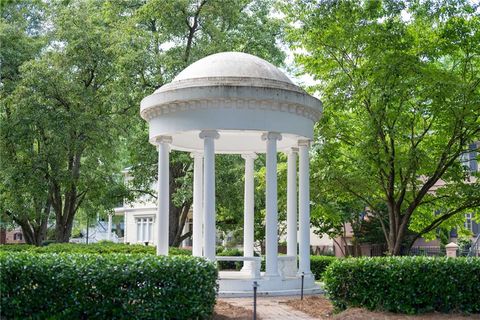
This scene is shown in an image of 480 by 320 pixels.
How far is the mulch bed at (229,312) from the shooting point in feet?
44.3

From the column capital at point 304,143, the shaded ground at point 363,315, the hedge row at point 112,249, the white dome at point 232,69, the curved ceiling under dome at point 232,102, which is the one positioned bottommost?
the shaded ground at point 363,315

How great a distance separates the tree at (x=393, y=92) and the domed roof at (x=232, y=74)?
2.52 metres

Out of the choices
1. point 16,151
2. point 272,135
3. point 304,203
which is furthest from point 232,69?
point 16,151

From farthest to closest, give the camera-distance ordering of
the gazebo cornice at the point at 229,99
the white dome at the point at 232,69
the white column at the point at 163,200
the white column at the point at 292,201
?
the white column at the point at 292,201, the white column at the point at 163,200, the white dome at the point at 232,69, the gazebo cornice at the point at 229,99

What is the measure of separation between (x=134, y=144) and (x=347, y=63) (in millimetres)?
13671

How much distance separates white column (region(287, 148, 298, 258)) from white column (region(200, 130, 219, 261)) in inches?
145

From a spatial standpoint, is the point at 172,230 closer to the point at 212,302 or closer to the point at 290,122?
the point at 290,122

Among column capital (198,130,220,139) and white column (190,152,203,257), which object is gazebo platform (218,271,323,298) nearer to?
white column (190,152,203,257)

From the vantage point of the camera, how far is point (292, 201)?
20.4 m

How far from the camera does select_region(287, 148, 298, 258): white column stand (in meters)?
20.4

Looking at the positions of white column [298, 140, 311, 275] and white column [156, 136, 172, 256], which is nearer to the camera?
white column [156, 136, 172, 256]

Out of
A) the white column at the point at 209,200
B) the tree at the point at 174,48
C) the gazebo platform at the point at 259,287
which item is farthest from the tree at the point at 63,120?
the gazebo platform at the point at 259,287

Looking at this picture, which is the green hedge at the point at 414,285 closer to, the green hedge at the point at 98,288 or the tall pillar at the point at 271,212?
the green hedge at the point at 98,288

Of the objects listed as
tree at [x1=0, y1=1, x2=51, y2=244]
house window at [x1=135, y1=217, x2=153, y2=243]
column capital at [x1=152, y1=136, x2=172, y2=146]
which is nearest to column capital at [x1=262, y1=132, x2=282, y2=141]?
column capital at [x1=152, y1=136, x2=172, y2=146]
